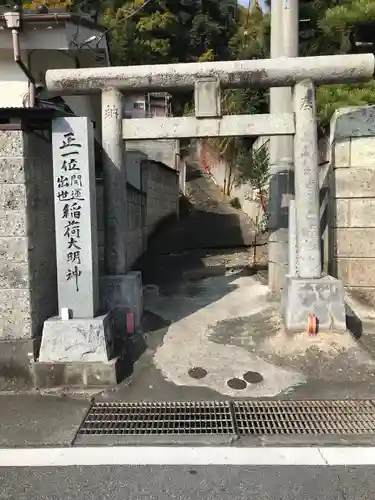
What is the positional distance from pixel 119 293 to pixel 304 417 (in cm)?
353

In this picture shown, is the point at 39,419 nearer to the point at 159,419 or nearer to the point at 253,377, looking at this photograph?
the point at 159,419

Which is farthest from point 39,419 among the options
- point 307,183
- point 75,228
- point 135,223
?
point 135,223

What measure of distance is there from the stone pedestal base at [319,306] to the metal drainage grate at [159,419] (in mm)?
2116

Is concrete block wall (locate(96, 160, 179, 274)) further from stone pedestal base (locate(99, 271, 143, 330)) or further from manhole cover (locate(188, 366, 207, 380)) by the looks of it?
manhole cover (locate(188, 366, 207, 380))

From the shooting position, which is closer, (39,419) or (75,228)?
(39,419)

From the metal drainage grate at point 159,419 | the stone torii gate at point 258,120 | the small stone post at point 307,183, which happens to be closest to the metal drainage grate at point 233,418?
the metal drainage grate at point 159,419

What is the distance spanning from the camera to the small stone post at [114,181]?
7102 mm

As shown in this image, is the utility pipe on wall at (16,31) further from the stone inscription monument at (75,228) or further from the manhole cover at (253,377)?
the manhole cover at (253,377)

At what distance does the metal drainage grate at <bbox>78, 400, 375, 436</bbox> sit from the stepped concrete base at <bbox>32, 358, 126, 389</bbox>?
1.55 ft

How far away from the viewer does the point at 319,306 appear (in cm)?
692

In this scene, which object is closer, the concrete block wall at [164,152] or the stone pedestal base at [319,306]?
the stone pedestal base at [319,306]

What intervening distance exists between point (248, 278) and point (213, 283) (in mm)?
A: 940

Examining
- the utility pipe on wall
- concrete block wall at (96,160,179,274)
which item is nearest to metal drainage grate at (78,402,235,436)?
concrete block wall at (96,160,179,274)

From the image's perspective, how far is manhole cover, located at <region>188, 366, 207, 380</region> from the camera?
616cm
